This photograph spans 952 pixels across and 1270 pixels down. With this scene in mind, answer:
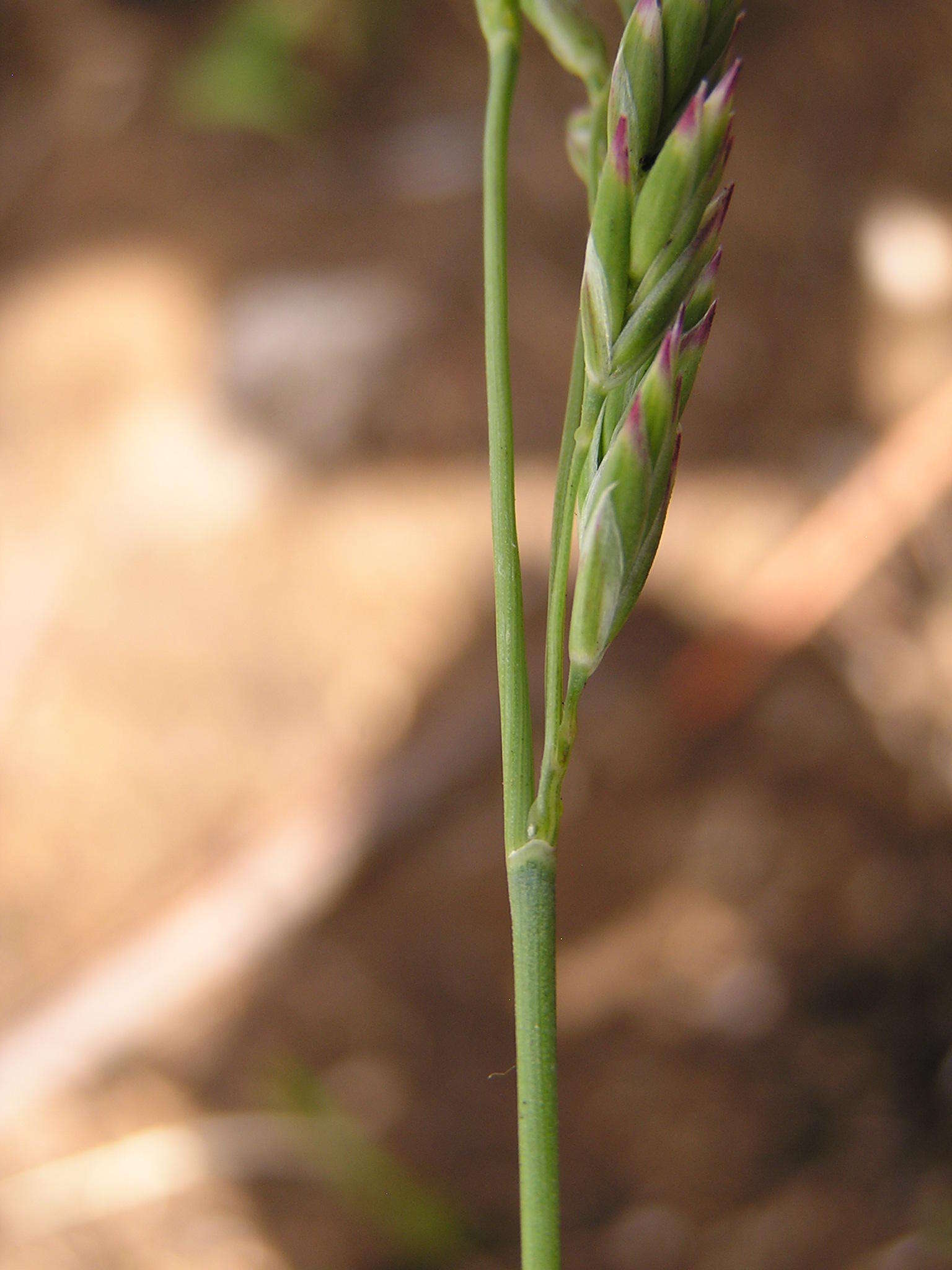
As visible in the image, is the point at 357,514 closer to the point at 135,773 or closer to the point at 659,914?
the point at 135,773

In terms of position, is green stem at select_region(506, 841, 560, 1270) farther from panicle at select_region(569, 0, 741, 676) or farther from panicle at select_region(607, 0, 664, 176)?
panicle at select_region(607, 0, 664, 176)

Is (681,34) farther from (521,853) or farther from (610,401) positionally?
(521,853)

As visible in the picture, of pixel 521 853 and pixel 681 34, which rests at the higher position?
pixel 681 34

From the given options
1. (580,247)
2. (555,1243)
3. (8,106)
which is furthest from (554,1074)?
(8,106)

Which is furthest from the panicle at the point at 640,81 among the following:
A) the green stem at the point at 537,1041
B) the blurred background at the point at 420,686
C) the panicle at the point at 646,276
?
the blurred background at the point at 420,686

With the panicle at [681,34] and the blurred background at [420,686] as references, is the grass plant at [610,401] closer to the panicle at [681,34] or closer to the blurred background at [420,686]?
the panicle at [681,34]

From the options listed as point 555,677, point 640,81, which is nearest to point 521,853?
point 555,677

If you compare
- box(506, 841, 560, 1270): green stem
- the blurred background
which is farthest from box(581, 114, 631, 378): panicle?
the blurred background
